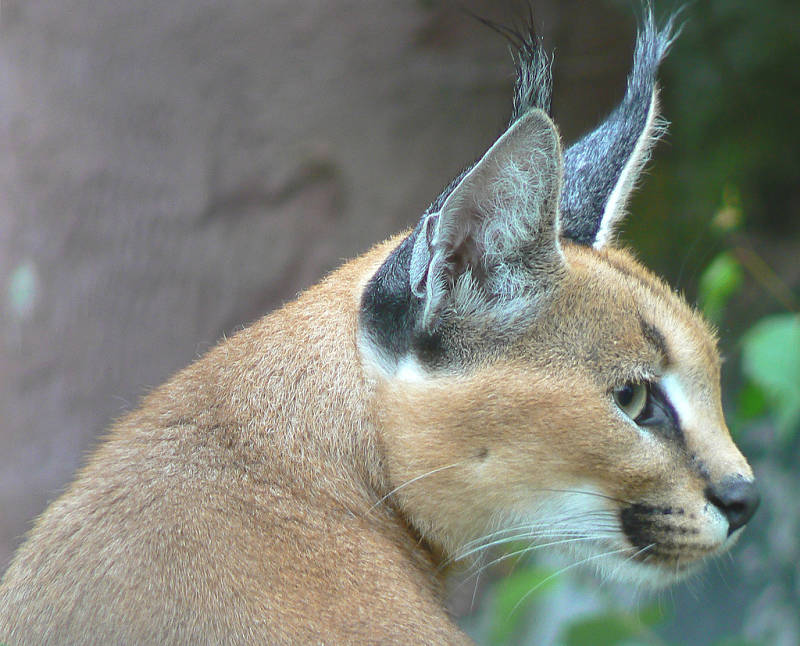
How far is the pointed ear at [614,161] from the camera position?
146 inches

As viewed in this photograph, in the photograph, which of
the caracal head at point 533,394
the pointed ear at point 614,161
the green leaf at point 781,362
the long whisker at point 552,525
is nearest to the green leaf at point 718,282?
the green leaf at point 781,362

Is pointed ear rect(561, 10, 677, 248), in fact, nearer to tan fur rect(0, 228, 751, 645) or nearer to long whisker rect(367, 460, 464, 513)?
tan fur rect(0, 228, 751, 645)

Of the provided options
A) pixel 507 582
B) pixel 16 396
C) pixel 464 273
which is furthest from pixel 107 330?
pixel 464 273

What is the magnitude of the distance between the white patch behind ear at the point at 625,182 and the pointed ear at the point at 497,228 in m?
0.65

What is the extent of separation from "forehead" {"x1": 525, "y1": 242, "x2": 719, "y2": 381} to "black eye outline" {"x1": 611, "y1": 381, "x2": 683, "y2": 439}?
45 millimetres

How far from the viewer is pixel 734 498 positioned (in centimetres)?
306

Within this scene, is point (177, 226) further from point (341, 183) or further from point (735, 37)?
point (735, 37)

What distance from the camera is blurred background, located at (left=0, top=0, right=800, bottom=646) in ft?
22.2

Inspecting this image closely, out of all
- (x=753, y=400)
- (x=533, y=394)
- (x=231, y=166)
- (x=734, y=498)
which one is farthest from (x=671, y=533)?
(x=231, y=166)

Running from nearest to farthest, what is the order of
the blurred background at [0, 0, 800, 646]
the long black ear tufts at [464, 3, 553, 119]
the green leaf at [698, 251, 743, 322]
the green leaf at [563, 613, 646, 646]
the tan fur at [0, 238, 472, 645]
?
1. the tan fur at [0, 238, 472, 645]
2. the long black ear tufts at [464, 3, 553, 119]
3. the green leaf at [563, 613, 646, 646]
4. the green leaf at [698, 251, 743, 322]
5. the blurred background at [0, 0, 800, 646]

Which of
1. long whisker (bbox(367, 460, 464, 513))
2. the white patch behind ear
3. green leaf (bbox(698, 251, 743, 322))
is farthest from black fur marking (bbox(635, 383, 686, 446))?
green leaf (bbox(698, 251, 743, 322))

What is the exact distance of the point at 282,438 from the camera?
2994 millimetres

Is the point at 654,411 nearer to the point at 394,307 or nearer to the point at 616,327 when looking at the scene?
the point at 616,327

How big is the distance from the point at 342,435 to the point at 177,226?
14.1 feet
